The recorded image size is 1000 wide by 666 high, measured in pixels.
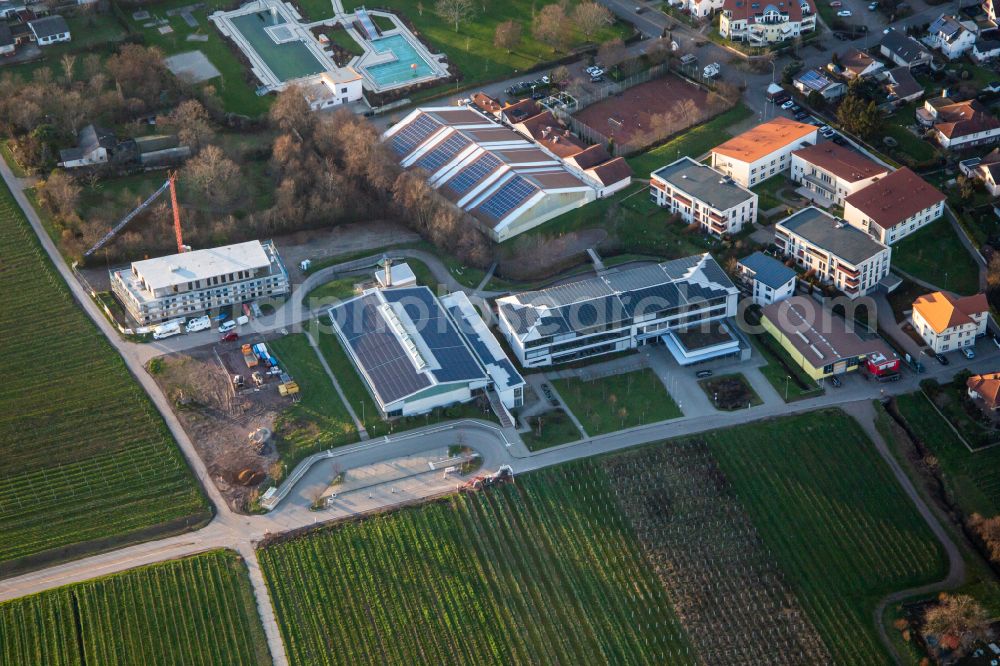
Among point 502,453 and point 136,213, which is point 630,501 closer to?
point 502,453

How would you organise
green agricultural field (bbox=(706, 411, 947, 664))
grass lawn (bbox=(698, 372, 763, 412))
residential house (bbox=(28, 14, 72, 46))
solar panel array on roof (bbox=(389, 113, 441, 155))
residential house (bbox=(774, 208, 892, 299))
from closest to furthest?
green agricultural field (bbox=(706, 411, 947, 664)) → grass lawn (bbox=(698, 372, 763, 412)) → residential house (bbox=(774, 208, 892, 299)) → solar panel array on roof (bbox=(389, 113, 441, 155)) → residential house (bbox=(28, 14, 72, 46))

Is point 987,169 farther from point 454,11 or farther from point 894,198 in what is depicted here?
point 454,11

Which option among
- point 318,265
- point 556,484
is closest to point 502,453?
point 556,484

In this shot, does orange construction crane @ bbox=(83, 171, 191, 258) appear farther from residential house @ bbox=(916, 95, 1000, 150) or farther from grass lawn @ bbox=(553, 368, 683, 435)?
residential house @ bbox=(916, 95, 1000, 150)

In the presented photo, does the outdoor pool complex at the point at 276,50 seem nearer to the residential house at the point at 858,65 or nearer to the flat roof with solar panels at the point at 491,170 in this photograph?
the flat roof with solar panels at the point at 491,170

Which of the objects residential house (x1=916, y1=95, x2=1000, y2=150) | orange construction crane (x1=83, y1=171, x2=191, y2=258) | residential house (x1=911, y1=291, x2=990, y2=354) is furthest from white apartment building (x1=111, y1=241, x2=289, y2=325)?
residential house (x1=916, y1=95, x2=1000, y2=150)

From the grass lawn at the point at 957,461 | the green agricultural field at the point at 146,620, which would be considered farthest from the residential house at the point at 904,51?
the green agricultural field at the point at 146,620

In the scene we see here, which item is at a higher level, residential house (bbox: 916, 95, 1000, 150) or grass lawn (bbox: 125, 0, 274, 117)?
residential house (bbox: 916, 95, 1000, 150)
